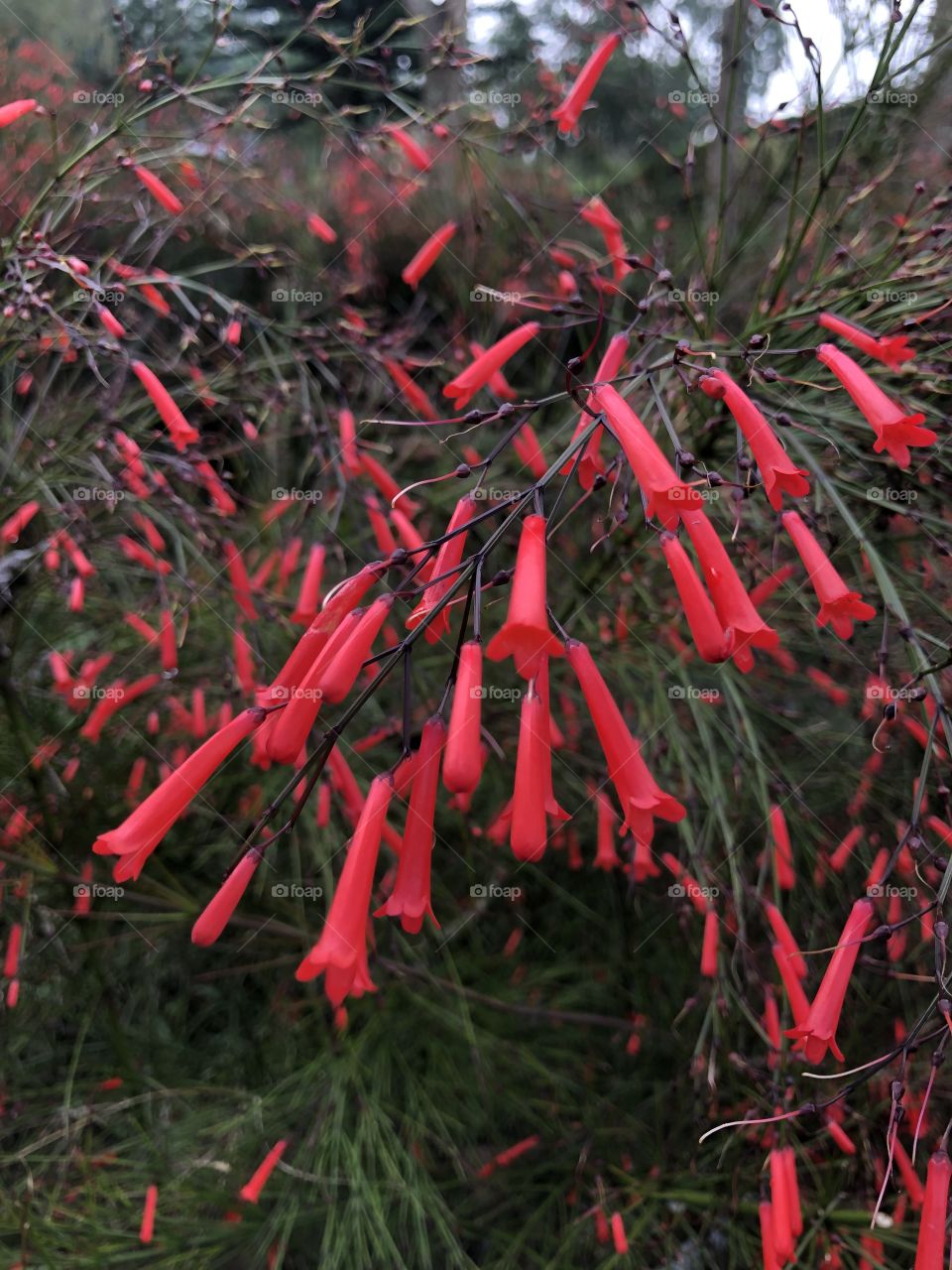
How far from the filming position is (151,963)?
3.66 metres

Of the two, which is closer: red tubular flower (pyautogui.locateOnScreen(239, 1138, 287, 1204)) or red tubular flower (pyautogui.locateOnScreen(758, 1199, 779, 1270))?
red tubular flower (pyautogui.locateOnScreen(758, 1199, 779, 1270))

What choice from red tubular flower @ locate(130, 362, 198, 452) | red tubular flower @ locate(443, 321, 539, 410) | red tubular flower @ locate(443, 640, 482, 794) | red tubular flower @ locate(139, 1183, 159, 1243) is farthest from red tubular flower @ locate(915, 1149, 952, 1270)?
red tubular flower @ locate(130, 362, 198, 452)

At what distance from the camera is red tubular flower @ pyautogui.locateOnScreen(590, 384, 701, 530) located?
1.29m

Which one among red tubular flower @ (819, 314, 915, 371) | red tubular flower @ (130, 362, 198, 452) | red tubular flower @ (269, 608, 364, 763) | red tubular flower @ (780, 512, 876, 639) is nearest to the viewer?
red tubular flower @ (269, 608, 364, 763)

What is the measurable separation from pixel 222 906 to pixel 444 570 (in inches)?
25.5

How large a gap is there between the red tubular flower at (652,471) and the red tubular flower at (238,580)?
1606 mm

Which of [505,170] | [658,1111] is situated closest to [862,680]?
[658,1111]

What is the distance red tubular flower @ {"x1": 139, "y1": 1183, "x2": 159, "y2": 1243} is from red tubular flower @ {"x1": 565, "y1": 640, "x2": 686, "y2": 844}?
2191mm

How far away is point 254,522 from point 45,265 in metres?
1.87

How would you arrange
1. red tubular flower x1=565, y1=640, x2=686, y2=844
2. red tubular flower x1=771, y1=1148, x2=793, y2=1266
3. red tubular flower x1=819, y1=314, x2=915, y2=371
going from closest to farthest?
1. red tubular flower x1=565, y1=640, x2=686, y2=844
2. red tubular flower x1=819, y1=314, x2=915, y2=371
3. red tubular flower x1=771, y1=1148, x2=793, y2=1266

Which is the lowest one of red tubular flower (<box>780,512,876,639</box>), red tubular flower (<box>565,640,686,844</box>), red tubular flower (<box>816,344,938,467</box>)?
red tubular flower (<box>565,640,686,844</box>)

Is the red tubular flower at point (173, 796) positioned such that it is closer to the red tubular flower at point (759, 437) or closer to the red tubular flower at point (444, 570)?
the red tubular flower at point (444, 570)

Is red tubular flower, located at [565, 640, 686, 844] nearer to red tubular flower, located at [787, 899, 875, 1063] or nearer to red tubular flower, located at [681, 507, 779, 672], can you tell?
red tubular flower, located at [681, 507, 779, 672]

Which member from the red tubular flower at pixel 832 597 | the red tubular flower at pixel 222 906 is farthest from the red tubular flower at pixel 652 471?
the red tubular flower at pixel 222 906
